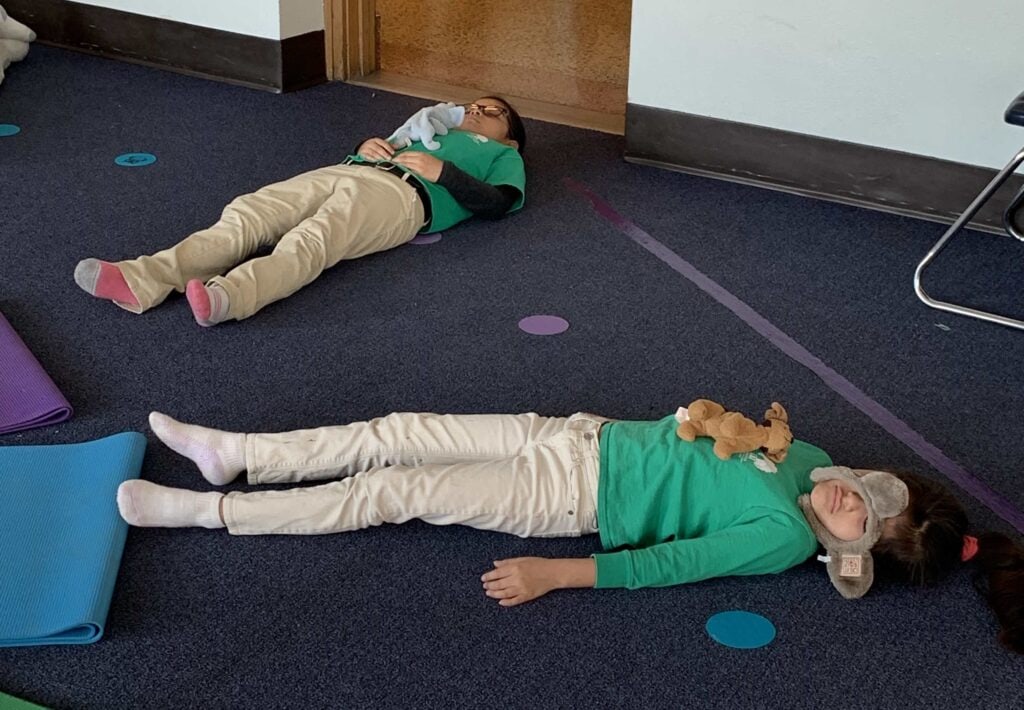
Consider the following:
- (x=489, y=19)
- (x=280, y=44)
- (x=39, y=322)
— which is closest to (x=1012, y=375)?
(x=39, y=322)

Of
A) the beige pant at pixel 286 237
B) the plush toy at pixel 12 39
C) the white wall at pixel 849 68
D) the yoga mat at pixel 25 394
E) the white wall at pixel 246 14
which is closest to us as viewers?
the yoga mat at pixel 25 394

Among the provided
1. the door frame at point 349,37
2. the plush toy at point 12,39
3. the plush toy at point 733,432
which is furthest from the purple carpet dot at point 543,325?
the plush toy at point 12,39

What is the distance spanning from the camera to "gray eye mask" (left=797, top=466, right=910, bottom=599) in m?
1.53

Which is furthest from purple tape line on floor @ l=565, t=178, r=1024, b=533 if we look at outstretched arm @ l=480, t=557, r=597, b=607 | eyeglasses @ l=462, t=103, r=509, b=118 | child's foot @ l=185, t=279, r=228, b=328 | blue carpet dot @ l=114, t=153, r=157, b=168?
blue carpet dot @ l=114, t=153, r=157, b=168

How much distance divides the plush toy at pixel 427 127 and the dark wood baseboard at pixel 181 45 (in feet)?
3.16

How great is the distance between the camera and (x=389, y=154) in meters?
2.57

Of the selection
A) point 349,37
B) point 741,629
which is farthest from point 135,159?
point 741,629

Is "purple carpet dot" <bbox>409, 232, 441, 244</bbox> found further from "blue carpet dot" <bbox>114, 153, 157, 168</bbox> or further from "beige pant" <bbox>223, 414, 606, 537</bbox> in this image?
"beige pant" <bbox>223, 414, 606, 537</bbox>

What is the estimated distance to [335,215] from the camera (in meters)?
2.39

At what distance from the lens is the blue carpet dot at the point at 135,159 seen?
2.91 m

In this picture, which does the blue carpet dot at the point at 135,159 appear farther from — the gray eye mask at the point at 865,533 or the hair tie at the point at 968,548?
the hair tie at the point at 968,548

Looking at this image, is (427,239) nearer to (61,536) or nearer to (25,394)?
(25,394)

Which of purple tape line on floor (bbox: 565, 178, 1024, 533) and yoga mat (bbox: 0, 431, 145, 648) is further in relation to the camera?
purple tape line on floor (bbox: 565, 178, 1024, 533)

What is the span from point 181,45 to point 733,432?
270 cm
